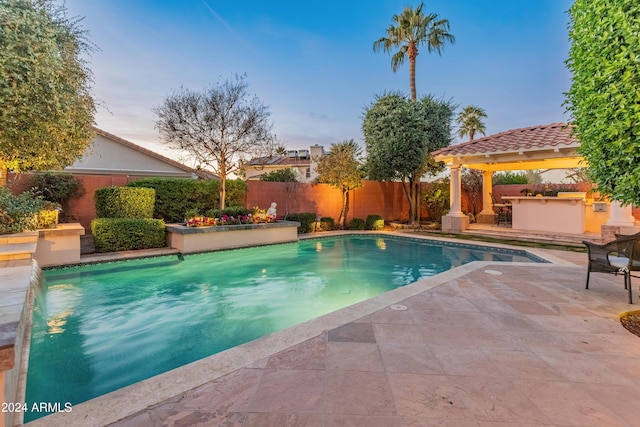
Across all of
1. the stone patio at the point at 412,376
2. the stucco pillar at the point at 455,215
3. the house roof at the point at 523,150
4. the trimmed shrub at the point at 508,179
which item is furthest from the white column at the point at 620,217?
the trimmed shrub at the point at 508,179

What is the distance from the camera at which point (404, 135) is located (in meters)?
14.3

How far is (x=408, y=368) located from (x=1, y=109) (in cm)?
619

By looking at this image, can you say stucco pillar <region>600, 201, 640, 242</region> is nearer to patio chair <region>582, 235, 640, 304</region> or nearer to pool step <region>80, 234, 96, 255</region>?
patio chair <region>582, 235, 640, 304</region>

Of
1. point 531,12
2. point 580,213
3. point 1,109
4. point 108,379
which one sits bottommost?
point 108,379

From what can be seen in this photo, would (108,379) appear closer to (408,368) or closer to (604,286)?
(408,368)

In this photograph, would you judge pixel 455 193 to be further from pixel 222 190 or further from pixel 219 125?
pixel 219 125

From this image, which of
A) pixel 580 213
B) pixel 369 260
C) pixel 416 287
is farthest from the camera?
pixel 580 213

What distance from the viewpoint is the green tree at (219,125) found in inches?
458

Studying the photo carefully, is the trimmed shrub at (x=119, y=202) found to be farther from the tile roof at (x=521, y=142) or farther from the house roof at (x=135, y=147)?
the tile roof at (x=521, y=142)

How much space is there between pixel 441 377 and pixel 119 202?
389 inches

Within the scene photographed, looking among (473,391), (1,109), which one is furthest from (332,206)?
(473,391)

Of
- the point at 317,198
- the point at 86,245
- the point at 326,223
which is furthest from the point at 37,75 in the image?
the point at 317,198

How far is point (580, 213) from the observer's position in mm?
11031

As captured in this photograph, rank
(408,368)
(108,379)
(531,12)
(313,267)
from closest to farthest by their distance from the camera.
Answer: (408,368), (108,379), (313,267), (531,12)
